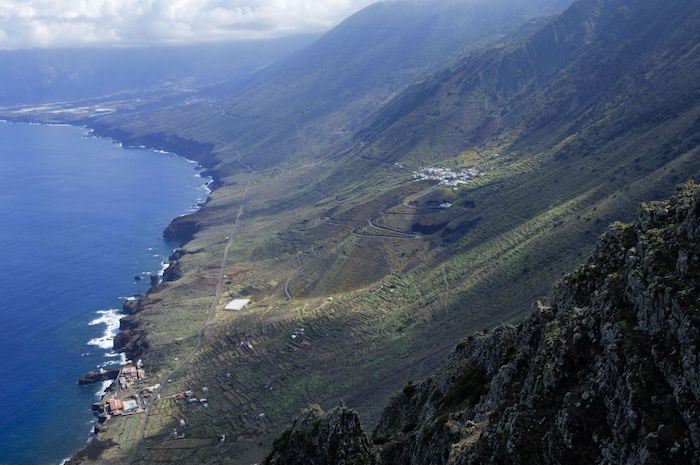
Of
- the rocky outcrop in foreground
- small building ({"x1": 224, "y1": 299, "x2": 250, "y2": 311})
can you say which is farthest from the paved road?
the rocky outcrop in foreground

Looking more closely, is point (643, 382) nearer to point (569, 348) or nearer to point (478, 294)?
point (569, 348)

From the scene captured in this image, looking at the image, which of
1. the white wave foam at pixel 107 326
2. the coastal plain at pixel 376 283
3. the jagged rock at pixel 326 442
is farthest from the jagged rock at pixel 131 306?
the jagged rock at pixel 326 442

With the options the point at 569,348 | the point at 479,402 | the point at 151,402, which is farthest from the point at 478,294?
the point at 569,348

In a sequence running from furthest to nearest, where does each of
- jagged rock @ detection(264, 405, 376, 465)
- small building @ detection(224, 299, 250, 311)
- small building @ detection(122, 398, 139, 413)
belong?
small building @ detection(224, 299, 250, 311)
small building @ detection(122, 398, 139, 413)
jagged rock @ detection(264, 405, 376, 465)

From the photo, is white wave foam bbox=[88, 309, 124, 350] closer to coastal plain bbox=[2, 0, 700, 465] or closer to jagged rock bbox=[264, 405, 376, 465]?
coastal plain bbox=[2, 0, 700, 465]

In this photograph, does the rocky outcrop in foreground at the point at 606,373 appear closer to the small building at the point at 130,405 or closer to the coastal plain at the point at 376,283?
the coastal plain at the point at 376,283
